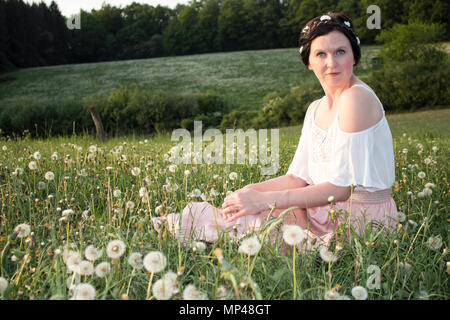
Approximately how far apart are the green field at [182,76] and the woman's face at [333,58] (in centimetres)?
1783

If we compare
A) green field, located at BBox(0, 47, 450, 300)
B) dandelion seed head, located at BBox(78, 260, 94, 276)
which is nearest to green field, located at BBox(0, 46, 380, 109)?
green field, located at BBox(0, 47, 450, 300)

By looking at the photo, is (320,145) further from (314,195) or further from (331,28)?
(331,28)

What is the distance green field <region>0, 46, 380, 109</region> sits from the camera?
78.7 feet

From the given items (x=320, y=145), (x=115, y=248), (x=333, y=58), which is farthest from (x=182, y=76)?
(x=115, y=248)

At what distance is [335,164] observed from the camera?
6.97ft

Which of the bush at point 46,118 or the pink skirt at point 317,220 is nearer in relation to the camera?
the pink skirt at point 317,220

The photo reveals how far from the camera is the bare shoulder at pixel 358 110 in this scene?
2.08 metres

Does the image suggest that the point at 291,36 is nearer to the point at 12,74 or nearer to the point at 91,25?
the point at 91,25

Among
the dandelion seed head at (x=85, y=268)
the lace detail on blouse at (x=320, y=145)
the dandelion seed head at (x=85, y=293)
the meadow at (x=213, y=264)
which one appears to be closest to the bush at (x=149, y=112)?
the meadow at (x=213, y=264)

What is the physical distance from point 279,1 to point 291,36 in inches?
135

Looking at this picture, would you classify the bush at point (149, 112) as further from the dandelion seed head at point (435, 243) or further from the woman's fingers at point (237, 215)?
the dandelion seed head at point (435, 243)

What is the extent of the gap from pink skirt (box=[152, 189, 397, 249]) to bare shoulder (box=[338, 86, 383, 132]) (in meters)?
0.43

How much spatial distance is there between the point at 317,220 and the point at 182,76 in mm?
27587

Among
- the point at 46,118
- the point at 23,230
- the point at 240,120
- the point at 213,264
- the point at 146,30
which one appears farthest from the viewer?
the point at 146,30
